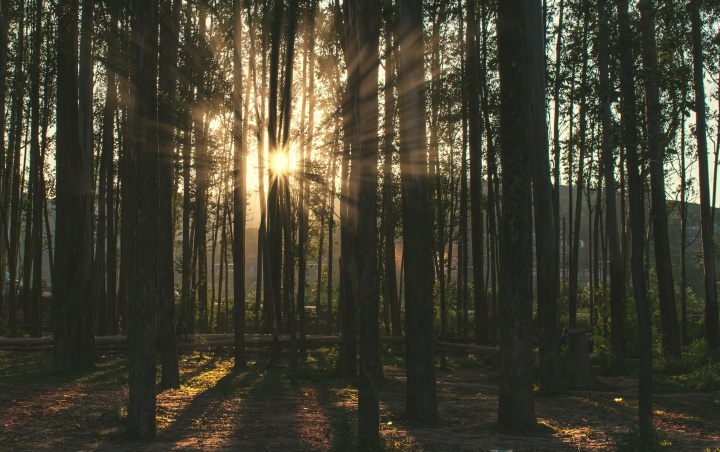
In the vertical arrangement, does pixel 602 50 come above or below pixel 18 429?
above

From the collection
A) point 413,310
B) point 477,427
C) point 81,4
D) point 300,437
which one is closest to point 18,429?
point 300,437

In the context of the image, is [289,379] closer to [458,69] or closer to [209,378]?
[209,378]

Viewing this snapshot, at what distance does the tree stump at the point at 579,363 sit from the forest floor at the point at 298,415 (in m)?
0.63

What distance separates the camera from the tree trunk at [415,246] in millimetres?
10250

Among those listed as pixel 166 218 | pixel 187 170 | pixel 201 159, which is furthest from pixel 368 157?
pixel 201 159

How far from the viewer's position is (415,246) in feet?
34.1

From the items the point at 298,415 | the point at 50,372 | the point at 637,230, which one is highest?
the point at 637,230

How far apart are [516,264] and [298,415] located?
4.22 metres

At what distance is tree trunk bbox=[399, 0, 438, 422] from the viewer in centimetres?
1025

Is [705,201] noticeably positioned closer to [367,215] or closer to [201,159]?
[201,159]

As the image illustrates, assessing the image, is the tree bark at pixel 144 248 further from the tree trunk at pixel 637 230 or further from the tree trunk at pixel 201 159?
the tree trunk at pixel 201 159

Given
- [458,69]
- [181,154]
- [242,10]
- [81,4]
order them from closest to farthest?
[81,4]
[242,10]
[458,69]
[181,154]

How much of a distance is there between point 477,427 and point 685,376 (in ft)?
30.1

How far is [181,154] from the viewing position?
2617 centimetres
